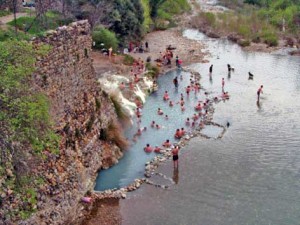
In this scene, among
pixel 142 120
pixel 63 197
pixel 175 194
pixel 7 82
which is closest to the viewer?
pixel 7 82

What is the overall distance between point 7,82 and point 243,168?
15.3 meters

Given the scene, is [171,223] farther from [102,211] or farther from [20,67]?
[20,67]

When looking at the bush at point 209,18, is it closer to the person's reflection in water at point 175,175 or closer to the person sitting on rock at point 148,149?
the person sitting on rock at point 148,149

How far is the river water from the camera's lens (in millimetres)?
22703

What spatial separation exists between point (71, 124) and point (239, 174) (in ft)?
33.1

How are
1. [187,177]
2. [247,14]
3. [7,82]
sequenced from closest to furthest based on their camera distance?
[7,82], [187,177], [247,14]

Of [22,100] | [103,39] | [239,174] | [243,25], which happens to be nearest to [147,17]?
[243,25]

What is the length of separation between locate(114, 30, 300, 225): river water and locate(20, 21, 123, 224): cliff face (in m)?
2.95

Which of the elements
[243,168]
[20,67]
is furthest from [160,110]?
[20,67]

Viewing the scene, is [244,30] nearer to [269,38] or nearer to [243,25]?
[243,25]

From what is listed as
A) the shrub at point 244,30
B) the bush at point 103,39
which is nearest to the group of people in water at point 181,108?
the bush at point 103,39

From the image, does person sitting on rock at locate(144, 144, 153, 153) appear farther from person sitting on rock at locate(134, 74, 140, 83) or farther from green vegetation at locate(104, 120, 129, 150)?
person sitting on rock at locate(134, 74, 140, 83)

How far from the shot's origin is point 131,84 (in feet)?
132

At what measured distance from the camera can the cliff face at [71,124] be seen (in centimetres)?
2016
